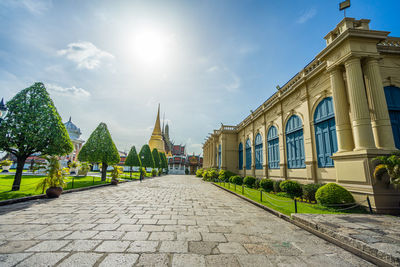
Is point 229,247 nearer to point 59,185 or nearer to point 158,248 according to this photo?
point 158,248

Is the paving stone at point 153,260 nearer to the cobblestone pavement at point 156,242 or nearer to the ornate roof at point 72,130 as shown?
the cobblestone pavement at point 156,242

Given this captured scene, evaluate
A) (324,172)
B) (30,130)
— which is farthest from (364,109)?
(30,130)

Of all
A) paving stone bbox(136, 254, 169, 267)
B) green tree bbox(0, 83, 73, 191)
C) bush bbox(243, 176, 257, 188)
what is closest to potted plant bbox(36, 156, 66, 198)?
green tree bbox(0, 83, 73, 191)

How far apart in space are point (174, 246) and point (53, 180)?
365 inches

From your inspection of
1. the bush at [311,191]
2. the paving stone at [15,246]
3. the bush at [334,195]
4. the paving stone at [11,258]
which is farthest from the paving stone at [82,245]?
the bush at [311,191]

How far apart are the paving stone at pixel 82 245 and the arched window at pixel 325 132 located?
1097 cm

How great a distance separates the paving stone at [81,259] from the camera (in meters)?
2.66

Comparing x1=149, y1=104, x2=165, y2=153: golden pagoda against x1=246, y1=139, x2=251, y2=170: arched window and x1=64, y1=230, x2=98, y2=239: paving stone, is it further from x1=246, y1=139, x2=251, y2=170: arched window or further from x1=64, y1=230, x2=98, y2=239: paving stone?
x1=64, y1=230, x2=98, y2=239: paving stone

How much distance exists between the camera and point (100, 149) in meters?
18.2

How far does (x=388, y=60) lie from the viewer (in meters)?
8.88

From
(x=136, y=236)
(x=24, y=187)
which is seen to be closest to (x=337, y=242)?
(x=136, y=236)

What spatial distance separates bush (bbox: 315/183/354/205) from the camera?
677cm

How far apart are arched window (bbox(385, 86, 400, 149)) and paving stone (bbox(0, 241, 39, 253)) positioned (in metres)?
13.5

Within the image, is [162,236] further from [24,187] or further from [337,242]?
[24,187]
